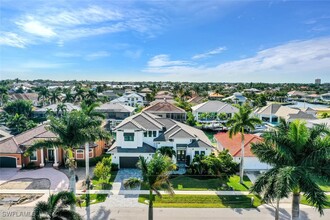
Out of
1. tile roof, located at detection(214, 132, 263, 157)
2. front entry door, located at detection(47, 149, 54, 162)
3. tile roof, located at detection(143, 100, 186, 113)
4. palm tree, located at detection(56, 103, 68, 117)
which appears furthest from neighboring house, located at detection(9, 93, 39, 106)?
tile roof, located at detection(214, 132, 263, 157)

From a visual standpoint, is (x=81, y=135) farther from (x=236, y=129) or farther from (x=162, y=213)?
(x=236, y=129)

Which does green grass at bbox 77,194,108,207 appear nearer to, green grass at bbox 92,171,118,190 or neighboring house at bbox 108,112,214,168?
green grass at bbox 92,171,118,190

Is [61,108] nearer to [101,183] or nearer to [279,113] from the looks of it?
[101,183]

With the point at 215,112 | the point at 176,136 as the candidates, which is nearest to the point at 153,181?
the point at 176,136

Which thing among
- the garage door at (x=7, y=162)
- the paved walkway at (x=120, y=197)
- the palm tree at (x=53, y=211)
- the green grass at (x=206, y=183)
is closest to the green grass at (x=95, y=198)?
the paved walkway at (x=120, y=197)

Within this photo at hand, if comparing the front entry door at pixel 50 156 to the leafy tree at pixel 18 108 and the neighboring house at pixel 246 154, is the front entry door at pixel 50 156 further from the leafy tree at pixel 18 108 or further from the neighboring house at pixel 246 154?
the leafy tree at pixel 18 108
